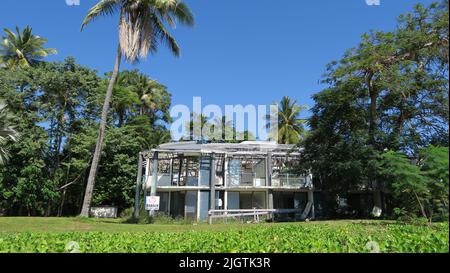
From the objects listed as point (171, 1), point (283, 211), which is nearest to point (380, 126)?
point (283, 211)

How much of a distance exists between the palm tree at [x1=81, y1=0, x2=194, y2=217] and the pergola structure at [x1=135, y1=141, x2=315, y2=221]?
14.5 ft

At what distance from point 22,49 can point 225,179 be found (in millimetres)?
25609

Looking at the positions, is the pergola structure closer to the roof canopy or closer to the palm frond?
the roof canopy

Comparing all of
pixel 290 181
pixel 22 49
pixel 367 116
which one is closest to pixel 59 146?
pixel 22 49

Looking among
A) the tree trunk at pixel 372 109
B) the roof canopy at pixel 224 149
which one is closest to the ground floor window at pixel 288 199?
the roof canopy at pixel 224 149

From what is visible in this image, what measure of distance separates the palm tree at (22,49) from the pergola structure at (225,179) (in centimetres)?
1837

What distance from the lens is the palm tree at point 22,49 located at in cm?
3750

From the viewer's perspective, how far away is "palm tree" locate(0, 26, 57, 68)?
3750 centimetres

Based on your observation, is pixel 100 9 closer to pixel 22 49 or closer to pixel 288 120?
pixel 22 49

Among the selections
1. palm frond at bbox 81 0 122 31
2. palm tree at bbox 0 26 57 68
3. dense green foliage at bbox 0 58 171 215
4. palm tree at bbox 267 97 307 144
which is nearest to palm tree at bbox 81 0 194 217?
palm frond at bbox 81 0 122 31

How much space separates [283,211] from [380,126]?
8809mm

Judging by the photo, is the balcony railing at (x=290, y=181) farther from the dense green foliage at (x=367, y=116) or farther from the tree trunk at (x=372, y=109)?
the tree trunk at (x=372, y=109)
